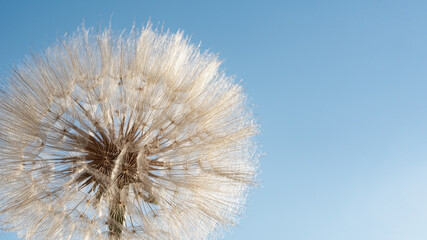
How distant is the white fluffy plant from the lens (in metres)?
5.80

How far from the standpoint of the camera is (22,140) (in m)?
5.98

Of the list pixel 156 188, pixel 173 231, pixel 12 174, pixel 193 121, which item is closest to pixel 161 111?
pixel 193 121

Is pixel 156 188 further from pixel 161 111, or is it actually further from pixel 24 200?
pixel 24 200

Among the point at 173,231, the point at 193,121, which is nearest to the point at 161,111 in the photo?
the point at 193,121

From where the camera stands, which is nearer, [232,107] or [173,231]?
[173,231]

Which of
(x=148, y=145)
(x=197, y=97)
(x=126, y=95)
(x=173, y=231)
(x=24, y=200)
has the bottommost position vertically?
(x=24, y=200)

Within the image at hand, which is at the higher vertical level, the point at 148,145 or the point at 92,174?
the point at 148,145

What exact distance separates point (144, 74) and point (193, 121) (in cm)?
81

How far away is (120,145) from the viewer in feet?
19.4

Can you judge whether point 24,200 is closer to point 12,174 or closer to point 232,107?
point 12,174

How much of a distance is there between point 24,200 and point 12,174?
1.10ft

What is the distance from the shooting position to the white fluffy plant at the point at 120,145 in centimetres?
580

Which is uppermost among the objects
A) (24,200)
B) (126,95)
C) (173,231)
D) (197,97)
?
(197,97)

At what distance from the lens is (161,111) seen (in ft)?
20.0
